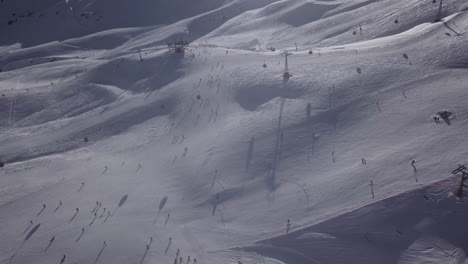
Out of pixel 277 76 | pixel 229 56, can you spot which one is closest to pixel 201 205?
pixel 277 76

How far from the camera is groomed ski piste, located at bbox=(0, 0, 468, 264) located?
17.8 m

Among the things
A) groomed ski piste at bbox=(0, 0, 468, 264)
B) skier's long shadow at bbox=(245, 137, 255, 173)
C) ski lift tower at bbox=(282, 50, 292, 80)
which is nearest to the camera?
groomed ski piste at bbox=(0, 0, 468, 264)

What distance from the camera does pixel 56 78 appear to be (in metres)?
47.6

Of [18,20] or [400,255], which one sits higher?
[18,20]

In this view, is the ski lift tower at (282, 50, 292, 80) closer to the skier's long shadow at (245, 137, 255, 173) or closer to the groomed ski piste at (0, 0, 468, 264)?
the groomed ski piste at (0, 0, 468, 264)

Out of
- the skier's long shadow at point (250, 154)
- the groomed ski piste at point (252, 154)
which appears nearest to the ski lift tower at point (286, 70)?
the groomed ski piste at point (252, 154)

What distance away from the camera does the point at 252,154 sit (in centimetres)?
2445

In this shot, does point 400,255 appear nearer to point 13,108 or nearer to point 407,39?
point 407,39

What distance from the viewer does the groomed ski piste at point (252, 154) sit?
17.8m

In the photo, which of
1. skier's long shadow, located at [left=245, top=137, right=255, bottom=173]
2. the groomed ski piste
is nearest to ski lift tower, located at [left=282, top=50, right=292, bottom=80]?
the groomed ski piste

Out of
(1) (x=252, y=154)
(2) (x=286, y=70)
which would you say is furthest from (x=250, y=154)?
(2) (x=286, y=70)

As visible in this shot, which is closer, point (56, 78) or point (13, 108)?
point (13, 108)

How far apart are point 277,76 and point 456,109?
14.4 m

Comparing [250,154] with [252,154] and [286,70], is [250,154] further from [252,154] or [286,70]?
[286,70]
